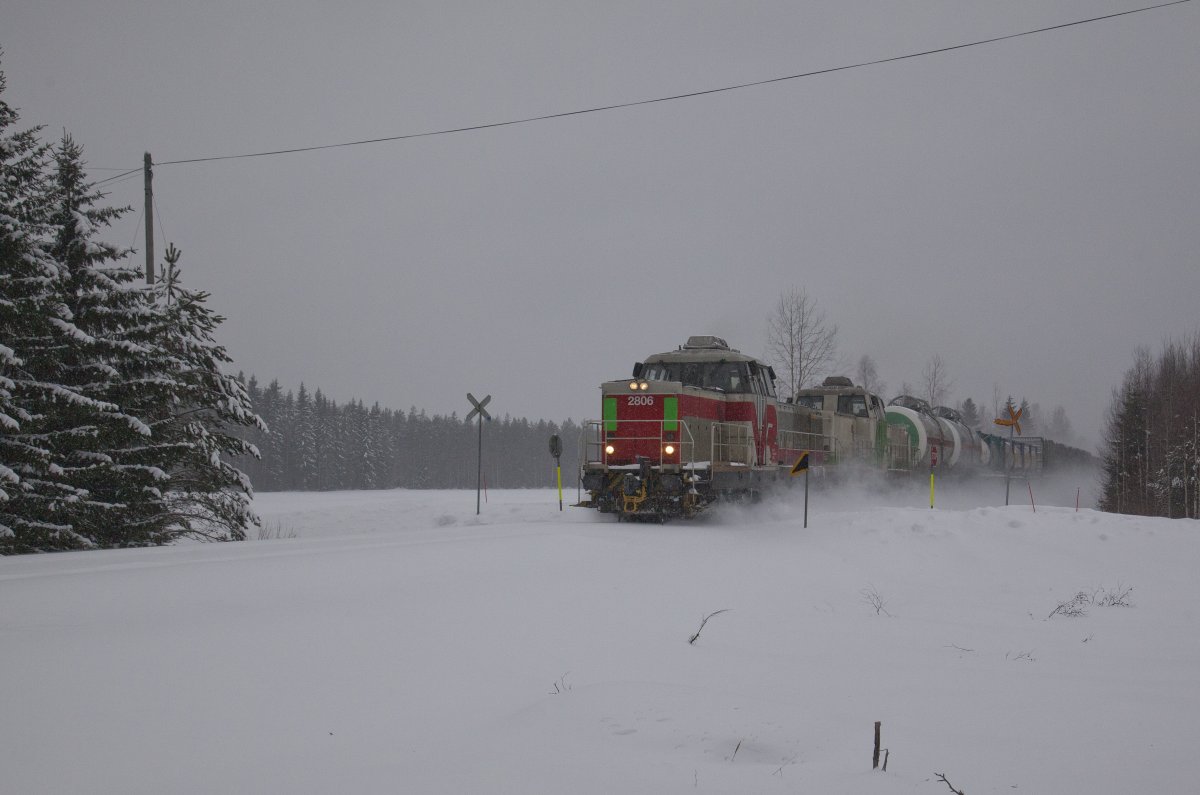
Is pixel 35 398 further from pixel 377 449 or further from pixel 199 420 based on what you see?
pixel 377 449

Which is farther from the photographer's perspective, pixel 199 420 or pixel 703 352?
pixel 703 352

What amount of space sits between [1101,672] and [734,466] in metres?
9.33

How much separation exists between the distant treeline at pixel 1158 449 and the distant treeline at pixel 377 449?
104ft

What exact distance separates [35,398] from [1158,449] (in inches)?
1970

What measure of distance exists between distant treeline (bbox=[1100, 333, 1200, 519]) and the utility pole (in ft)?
123

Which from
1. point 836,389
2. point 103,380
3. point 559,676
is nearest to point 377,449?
point 836,389

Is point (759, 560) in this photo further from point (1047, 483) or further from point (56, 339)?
point (1047, 483)

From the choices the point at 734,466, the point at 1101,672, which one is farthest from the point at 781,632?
the point at 734,466

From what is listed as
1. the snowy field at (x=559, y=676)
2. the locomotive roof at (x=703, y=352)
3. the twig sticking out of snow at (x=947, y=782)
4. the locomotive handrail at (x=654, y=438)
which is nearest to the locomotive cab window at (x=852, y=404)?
the locomotive roof at (x=703, y=352)

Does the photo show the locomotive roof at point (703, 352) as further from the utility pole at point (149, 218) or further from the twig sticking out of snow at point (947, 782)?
the twig sticking out of snow at point (947, 782)

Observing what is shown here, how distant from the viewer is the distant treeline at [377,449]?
62781mm

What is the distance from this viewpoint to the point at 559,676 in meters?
5.85

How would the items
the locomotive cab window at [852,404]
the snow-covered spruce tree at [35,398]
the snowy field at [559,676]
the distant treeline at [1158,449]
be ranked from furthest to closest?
the distant treeline at [1158,449], the locomotive cab window at [852,404], the snow-covered spruce tree at [35,398], the snowy field at [559,676]

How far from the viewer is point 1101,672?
6.51 meters
